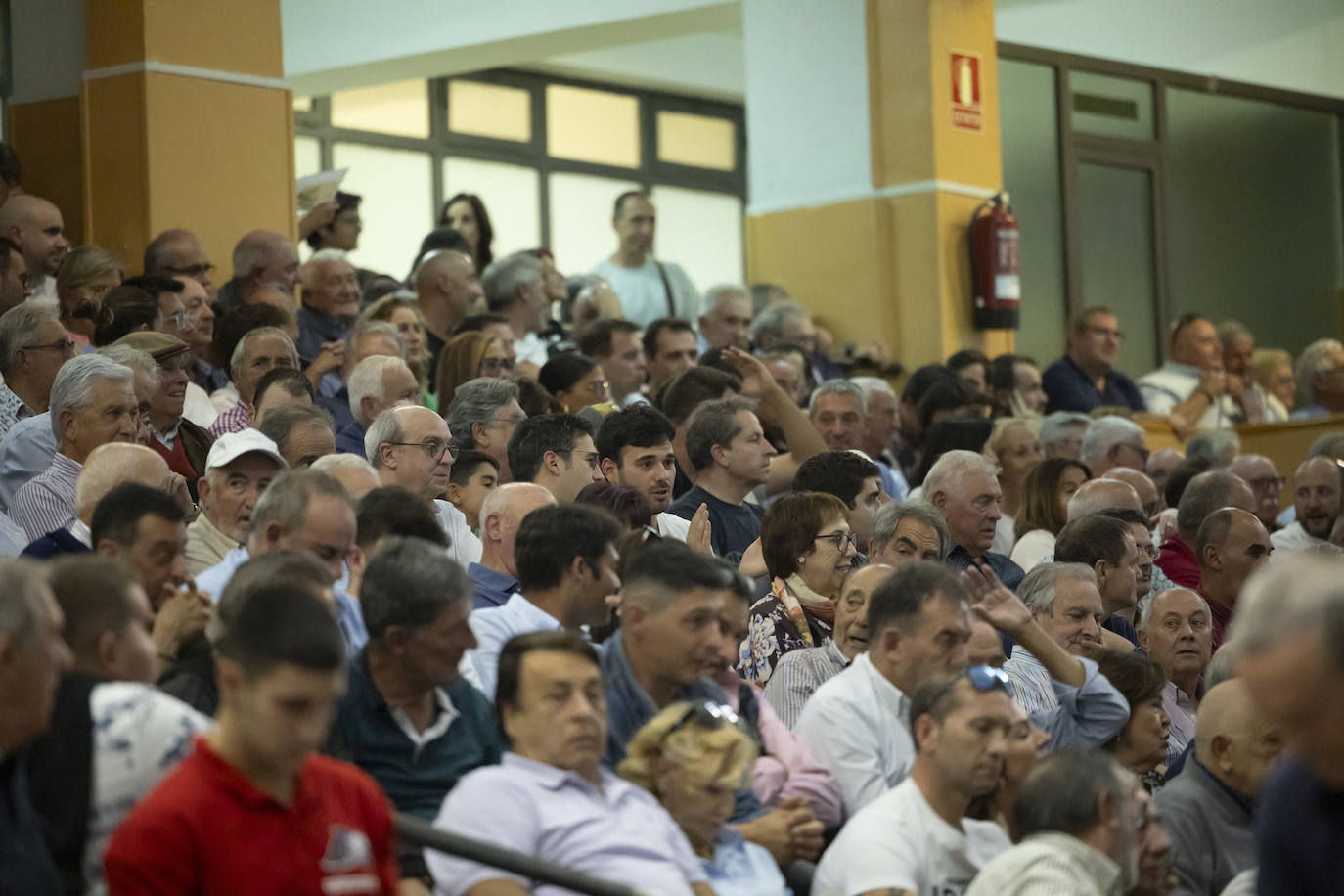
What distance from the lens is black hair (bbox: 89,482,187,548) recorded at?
3.67m

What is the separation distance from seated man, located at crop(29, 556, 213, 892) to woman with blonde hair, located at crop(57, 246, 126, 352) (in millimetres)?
3777

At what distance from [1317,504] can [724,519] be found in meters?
2.83

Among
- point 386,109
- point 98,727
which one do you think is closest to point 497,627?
point 98,727

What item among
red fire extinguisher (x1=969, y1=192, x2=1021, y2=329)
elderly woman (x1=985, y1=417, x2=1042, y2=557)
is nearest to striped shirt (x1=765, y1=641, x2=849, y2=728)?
elderly woman (x1=985, y1=417, x2=1042, y2=557)

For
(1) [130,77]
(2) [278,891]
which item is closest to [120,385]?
(2) [278,891]

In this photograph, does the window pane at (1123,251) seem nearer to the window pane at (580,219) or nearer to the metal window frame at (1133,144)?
the metal window frame at (1133,144)

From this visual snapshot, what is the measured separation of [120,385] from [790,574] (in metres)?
1.85

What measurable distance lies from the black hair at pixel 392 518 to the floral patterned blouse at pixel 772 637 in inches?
39.6

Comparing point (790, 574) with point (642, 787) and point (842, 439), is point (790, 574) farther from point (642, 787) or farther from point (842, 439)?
point (842, 439)

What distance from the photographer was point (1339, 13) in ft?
48.1

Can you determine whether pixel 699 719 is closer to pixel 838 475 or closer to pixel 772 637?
pixel 772 637

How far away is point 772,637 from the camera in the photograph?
15.8ft

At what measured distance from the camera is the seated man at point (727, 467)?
5.96m

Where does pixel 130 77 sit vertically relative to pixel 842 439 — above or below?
above
